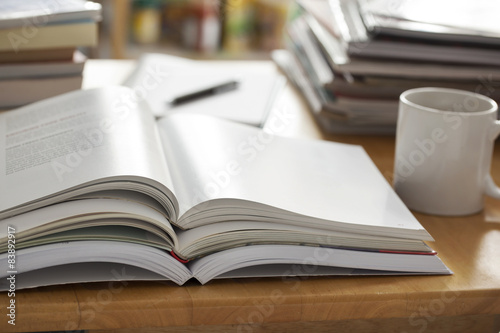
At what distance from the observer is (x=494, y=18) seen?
937 mm

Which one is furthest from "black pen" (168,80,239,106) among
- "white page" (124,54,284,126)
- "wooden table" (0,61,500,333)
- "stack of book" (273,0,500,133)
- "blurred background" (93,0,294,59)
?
"blurred background" (93,0,294,59)

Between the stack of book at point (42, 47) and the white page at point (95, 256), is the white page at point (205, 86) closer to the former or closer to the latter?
the stack of book at point (42, 47)

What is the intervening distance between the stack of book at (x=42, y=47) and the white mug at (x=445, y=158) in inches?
20.6

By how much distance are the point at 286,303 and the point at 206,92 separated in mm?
536

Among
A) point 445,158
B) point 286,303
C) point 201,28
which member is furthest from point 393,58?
point 201,28

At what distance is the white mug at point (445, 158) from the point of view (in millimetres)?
650

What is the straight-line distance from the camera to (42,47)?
0.93 meters

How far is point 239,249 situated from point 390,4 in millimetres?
607

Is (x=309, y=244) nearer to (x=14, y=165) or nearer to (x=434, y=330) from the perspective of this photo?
(x=434, y=330)

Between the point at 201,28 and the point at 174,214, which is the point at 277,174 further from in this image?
the point at 201,28

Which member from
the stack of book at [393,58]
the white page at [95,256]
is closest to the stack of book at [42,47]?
the stack of book at [393,58]

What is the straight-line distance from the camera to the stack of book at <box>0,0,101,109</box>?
2.97ft

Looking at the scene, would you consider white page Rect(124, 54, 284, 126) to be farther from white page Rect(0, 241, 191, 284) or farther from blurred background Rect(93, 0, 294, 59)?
blurred background Rect(93, 0, 294, 59)

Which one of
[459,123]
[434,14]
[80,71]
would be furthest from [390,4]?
[80,71]
